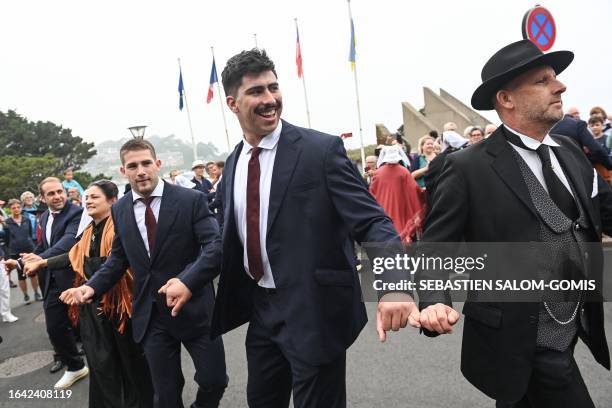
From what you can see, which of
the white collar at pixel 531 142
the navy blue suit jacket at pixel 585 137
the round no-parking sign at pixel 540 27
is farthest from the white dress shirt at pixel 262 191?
the navy blue suit jacket at pixel 585 137

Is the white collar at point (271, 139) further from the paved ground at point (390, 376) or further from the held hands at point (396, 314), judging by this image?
the paved ground at point (390, 376)

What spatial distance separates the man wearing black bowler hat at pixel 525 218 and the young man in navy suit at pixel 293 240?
17.6 inches

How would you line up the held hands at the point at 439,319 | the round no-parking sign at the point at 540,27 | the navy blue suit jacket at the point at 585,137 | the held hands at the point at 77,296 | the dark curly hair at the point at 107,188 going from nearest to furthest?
1. the held hands at the point at 439,319
2. the held hands at the point at 77,296
3. the dark curly hair at the point at 107,188
4. the round no-parking sign at the point at 540,27
5. the navy blue suit jacket at the point at 585,137

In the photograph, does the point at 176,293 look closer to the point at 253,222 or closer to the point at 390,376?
the point at 253,222

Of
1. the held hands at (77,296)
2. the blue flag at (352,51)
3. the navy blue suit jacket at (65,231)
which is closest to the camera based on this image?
the held hands at (77,296)

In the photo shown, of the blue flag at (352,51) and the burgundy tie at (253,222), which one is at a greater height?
the blue flag at (352,51)

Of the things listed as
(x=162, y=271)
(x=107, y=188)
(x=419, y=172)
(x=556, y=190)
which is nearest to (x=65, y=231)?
(x=107, y=188)

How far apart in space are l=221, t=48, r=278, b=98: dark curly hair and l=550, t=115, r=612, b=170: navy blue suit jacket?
4732 mm

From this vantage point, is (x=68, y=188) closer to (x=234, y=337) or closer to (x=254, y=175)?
(x=234, y=337)

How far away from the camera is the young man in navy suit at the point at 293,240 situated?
6.78ft

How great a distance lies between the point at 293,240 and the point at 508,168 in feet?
3.38

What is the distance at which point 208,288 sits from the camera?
3.48 meters

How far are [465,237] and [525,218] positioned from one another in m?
0.28

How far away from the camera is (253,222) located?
2.21m
